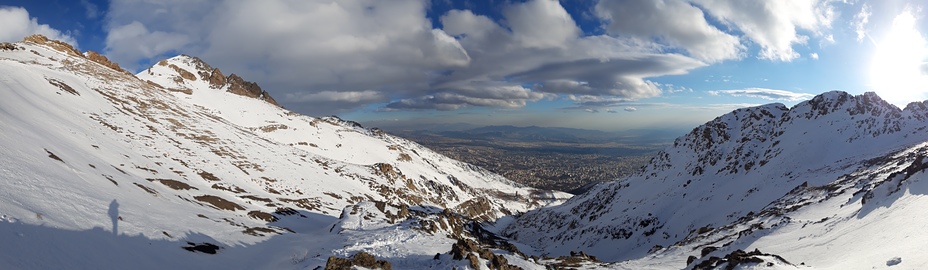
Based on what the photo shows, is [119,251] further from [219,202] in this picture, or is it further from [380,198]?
[380,198]

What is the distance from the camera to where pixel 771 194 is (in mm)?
56656

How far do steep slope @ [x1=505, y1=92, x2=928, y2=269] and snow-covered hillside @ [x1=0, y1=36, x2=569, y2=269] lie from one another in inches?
1012

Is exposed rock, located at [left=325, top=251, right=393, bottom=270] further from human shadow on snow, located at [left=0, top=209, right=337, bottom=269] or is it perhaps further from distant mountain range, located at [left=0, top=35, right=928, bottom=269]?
human shadow on snow, located at [left=0, top=209, right=337, bottom=269]

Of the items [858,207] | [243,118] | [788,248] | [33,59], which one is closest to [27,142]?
[788,248]

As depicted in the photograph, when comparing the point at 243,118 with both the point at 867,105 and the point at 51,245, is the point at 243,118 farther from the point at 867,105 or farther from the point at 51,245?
the point at 867,105

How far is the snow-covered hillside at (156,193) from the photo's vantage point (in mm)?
18492

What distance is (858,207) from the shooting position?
29703mm

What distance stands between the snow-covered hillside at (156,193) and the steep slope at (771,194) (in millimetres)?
25710

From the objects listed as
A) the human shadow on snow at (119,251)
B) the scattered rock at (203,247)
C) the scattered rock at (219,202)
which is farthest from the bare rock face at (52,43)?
the scattered rock at (203,247)

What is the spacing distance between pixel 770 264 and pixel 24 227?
111 ft

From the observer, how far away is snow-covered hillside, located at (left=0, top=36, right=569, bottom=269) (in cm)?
1849

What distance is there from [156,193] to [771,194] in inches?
3100

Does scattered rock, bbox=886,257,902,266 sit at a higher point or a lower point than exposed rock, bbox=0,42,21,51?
lower

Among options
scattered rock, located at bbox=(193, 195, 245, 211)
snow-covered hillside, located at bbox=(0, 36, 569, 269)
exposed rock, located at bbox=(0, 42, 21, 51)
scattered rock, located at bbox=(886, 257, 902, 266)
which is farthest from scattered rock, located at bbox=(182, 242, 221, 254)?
exposed rock, located at bbox=(0, 42, 21, 51)
